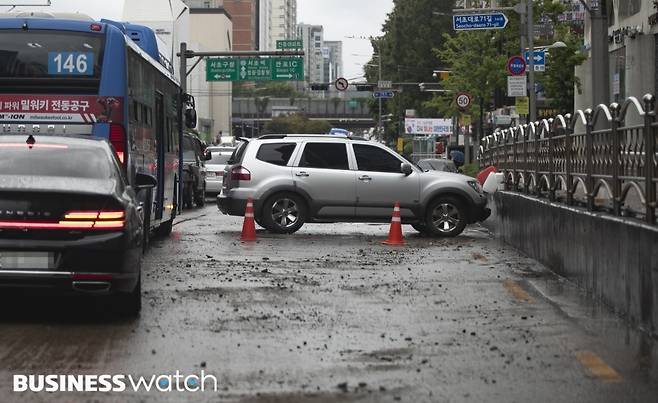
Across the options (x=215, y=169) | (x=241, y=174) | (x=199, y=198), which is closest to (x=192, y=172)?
(x=199, y=198)

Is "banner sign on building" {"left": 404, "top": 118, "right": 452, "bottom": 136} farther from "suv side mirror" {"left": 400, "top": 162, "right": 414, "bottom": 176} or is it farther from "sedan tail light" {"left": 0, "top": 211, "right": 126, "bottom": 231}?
"sedan tail light" {"left": 0, "top": 211, "right": 126, "bottom": 231}

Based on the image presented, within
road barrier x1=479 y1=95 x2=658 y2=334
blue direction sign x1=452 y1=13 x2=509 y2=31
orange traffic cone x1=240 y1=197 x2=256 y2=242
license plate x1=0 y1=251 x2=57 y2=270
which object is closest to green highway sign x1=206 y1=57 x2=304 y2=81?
blue direction sign x1=452 y1=13 x2=509 y2=31

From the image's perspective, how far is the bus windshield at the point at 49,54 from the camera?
546 inches

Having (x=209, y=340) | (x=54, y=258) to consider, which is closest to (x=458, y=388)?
(x=209, y=340)

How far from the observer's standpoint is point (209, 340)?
850 centimetres

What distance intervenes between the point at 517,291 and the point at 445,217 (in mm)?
8518

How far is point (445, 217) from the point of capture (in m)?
20.2

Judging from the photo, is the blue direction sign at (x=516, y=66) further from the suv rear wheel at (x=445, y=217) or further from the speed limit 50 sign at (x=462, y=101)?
the suv rear wheel at (x=445, y=217)

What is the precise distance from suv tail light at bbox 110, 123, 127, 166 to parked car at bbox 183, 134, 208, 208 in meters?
15.8

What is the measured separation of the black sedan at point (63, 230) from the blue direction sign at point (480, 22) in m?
25.8

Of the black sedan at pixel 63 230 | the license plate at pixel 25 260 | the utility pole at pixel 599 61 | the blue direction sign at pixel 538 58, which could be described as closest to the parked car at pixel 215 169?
the blue direction sign at pixel 538 58

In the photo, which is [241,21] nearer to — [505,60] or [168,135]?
[505,60]

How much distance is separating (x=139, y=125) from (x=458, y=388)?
939 cm

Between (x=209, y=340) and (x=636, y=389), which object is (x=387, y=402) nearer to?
(x=636, y=389)
